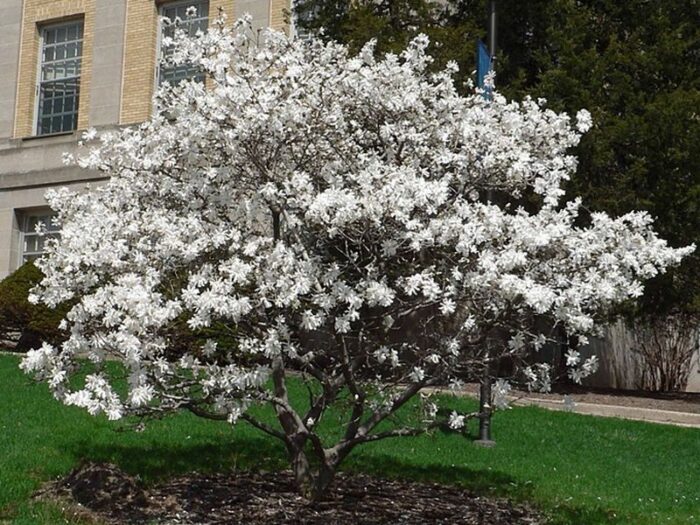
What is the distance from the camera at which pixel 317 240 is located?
6992mm

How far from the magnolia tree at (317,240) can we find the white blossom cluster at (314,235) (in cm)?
2

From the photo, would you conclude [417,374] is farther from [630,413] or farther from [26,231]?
[26,231]

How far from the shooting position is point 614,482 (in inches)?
364

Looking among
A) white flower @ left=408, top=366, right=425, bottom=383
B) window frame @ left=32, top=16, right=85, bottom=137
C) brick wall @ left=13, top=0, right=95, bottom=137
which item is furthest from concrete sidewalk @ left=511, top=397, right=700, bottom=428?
brick wall @ left=13, top=0, right=95, bottom=137

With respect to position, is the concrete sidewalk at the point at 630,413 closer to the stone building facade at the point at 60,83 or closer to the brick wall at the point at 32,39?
the stone building facade at the point at 60,83

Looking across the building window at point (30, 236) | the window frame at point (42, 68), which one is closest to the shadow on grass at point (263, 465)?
the building window at point (30, 236)

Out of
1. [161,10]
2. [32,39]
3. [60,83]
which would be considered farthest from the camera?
[32,39]

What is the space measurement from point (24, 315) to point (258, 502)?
33.0ft

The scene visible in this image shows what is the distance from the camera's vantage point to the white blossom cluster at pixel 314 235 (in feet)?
20.8

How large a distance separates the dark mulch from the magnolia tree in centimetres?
32

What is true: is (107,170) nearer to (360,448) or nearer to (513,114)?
(513,114)

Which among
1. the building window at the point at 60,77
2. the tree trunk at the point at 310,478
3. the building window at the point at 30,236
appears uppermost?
the building window at the point at 60,77

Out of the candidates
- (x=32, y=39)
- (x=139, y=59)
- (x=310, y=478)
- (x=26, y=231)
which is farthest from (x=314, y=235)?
(x=32, y=39)

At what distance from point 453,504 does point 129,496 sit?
247 centimetres
